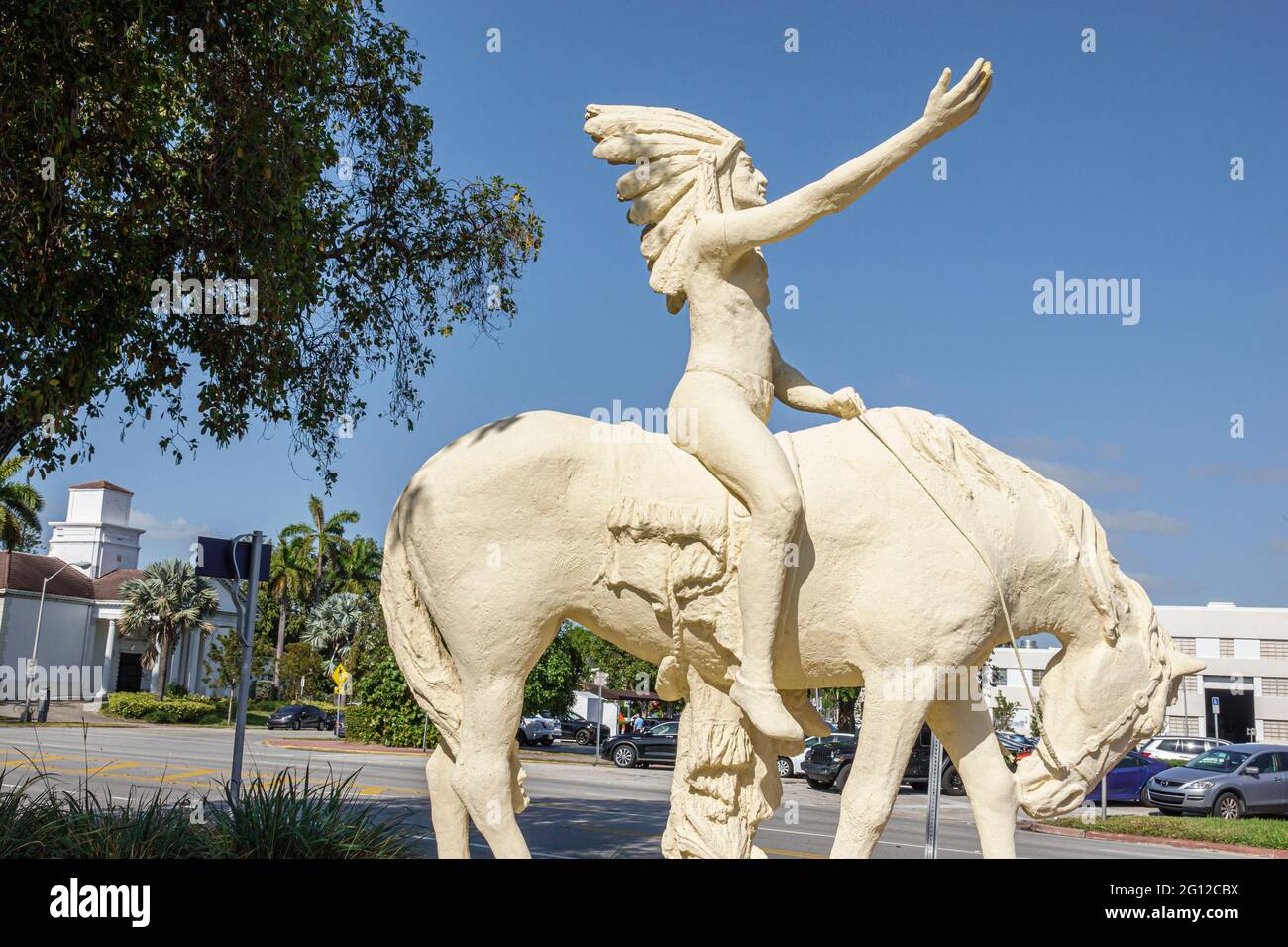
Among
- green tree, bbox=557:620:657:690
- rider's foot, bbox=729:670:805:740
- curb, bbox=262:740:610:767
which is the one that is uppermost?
rider's foot, bbox=729:670:805:740

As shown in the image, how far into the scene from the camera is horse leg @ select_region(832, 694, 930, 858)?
3.94 meters

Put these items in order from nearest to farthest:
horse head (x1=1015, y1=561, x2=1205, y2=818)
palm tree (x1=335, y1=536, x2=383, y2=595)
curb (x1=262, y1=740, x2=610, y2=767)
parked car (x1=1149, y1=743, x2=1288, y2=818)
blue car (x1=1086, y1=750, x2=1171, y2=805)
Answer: horse head (x1=1015, y1=561, x2=1205, y2=818)
parked car (x1=1149, y1=743, x2=1288, y2=818)
blue car (x1=1086, y1=750, x2=1171, y2=805)
curb (x1=262, y1=740, x2=610, y2=767)
palm tree (x1=335, y1=536, x2=383, y2=595)

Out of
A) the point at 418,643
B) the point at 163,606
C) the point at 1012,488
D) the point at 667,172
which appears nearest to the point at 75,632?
the point at 163,606

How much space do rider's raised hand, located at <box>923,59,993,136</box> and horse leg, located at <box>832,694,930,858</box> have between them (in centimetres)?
222

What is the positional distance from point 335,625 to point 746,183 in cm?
4422

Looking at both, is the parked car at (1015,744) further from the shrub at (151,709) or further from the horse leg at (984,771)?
the shrub at (151,709)

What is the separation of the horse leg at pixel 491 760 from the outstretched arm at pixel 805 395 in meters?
1.73

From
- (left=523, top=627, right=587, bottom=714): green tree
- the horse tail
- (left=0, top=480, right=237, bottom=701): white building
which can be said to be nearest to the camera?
the horse tail

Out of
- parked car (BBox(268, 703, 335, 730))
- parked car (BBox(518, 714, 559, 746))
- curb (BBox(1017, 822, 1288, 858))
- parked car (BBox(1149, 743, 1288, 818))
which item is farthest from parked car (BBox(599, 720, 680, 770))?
parked car (BBox(268, 703, 335, 730))

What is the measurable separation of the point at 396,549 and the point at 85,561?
5884 cm

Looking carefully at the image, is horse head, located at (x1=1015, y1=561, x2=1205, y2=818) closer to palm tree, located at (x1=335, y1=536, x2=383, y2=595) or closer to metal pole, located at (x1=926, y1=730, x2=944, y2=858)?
metal pole, located at (x1=926, y1=730, x2=944, y2=858)

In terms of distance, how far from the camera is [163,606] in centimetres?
4066
